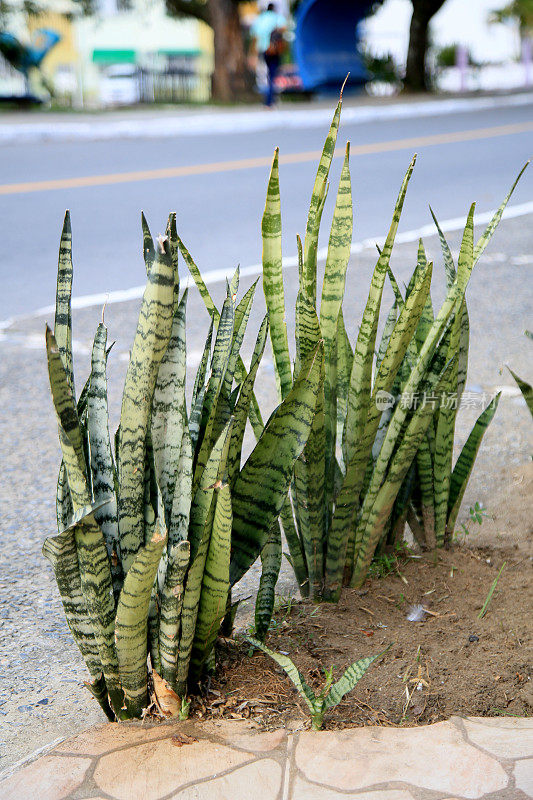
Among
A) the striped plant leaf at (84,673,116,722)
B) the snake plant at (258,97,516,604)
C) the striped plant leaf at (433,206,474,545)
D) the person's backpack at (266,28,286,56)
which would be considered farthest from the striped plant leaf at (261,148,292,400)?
the person's backpack at (266,28,286,56)

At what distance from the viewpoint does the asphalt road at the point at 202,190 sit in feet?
20.2

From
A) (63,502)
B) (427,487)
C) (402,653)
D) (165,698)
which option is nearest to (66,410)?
(63,502)

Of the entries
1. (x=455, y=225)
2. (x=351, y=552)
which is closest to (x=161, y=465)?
(x=351, y=552)

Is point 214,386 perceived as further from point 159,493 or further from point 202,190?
point 202,190

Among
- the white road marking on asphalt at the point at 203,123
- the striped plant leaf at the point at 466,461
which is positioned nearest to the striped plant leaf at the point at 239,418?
the striped plant leaf at the point at 466,461

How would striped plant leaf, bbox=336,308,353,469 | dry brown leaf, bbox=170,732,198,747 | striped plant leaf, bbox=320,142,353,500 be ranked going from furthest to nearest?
1. striped plant leaf, bbox=336,308,353,469
2. striped plant leaf, bbox=320,142,353,500
3. dry brown leaf, bbox=170,732,198,747

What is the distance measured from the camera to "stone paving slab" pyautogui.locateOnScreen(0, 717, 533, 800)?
4.91 ft

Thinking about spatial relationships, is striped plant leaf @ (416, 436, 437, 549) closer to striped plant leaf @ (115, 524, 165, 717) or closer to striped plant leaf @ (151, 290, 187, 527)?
striped plant leaf @ (151, 290, 187, 527)

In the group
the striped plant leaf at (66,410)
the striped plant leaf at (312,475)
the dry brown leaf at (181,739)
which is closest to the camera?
the striped plant leaf at (66,410)

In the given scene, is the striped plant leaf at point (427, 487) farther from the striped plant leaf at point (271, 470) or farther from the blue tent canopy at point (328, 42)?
the blue tent canopy at point (328, 42)

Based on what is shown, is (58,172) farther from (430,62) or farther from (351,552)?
(430,62)

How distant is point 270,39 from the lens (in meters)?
18.1

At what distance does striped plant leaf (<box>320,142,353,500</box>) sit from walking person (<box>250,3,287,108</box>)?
16.9 m

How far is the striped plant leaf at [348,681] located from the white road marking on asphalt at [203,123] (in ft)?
40.5
